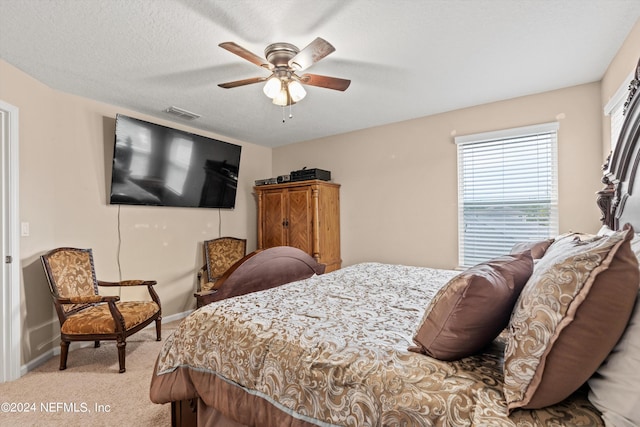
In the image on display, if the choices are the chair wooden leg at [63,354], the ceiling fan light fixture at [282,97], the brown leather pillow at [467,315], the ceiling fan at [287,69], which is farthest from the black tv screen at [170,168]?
the brown leather pillow at [467,315]

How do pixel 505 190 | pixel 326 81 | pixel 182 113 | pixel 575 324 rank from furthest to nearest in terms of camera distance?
pixel 182 113, pixel 505 190, pixel 326 81, pixel 575 324

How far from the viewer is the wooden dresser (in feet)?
13.9

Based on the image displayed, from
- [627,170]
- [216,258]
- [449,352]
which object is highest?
[627,170]

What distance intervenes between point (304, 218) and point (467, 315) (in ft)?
11.0

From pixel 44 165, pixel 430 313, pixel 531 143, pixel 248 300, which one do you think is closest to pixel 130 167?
pixel 44 165

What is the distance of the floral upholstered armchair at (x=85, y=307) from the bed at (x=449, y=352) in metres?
1.27

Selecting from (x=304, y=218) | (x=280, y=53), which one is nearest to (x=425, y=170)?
(x=304, y=218)

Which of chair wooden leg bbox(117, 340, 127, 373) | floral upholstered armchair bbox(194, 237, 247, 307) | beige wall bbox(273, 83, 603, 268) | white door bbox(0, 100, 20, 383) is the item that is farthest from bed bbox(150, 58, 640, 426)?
floral upholstered armchair bbox(194, 237, 247, 307)

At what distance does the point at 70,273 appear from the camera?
9.52 ft

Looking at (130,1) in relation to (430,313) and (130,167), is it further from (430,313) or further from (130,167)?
(430,313)

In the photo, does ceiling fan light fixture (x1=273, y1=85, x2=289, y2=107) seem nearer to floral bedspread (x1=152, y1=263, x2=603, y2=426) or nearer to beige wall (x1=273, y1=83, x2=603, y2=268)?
floral bedspread (x1=152, y1=263, x2=603, y2=426)

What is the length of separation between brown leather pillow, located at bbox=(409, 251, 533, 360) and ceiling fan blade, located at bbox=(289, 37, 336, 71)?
155 cm

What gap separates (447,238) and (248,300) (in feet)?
8.87

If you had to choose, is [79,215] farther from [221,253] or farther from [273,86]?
[273,86]
